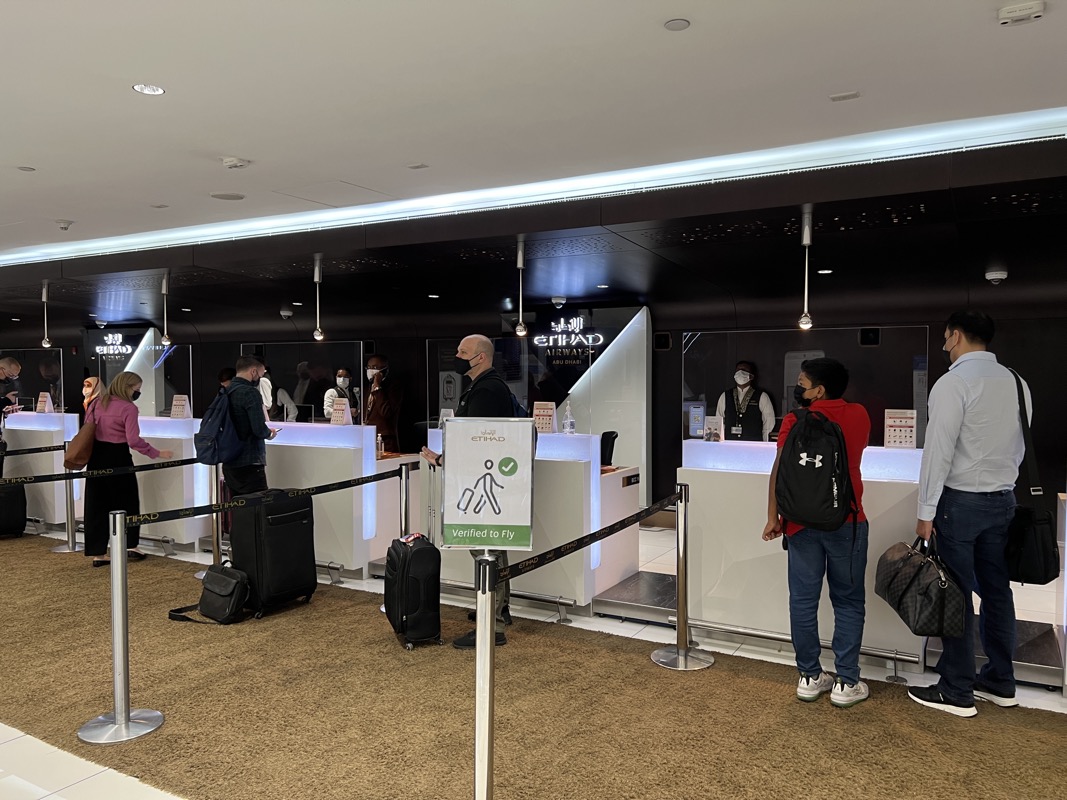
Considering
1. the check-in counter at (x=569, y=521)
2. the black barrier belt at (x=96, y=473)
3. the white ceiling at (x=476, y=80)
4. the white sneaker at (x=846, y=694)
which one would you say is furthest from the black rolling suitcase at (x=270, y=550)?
the white sneaker at (x=846, y=694)

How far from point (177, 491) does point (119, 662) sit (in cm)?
358

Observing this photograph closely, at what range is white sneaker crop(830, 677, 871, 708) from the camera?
338cm

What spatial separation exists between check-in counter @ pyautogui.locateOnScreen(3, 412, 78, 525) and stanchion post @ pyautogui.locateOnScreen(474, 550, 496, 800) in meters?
6.34

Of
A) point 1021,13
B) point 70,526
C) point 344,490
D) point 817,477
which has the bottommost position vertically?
point 70,526

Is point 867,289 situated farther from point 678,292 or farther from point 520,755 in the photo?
point 520,755

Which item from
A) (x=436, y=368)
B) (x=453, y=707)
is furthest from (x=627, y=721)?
(x=436, y=368)

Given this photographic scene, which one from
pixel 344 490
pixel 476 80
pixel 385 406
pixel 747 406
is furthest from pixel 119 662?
pixel 385 406

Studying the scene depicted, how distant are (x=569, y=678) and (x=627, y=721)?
20.7 inches

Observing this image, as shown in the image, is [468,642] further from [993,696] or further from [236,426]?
[993,696]

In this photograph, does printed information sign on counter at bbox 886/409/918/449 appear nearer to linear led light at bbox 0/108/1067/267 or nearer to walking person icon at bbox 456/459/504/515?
linear led light at bbox 0/108/1067/267

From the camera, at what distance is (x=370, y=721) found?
3238 mm

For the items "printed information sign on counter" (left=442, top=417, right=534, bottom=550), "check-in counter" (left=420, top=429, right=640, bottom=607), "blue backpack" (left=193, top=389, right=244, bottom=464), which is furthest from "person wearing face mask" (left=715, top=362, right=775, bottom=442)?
"blue backpack" (left=193, top=389, right=244, bottom=464)

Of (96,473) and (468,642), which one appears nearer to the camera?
(468,642)

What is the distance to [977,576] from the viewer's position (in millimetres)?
3422
